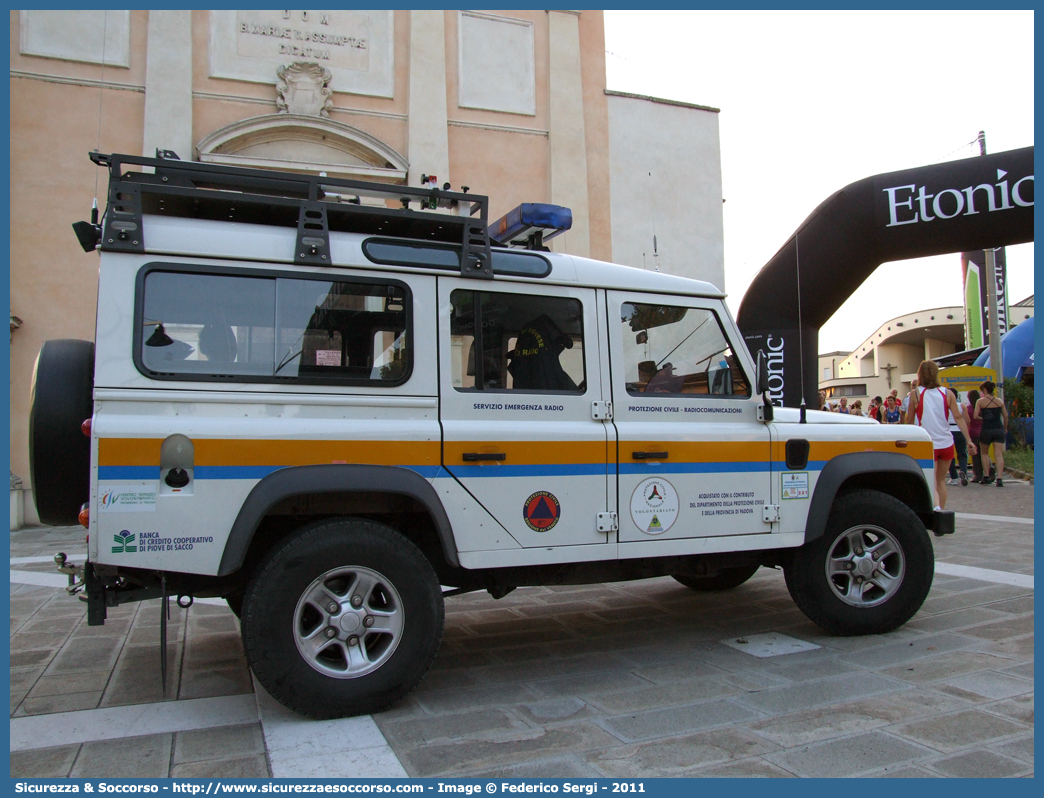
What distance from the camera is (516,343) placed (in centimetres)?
400

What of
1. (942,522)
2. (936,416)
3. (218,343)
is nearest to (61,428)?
(218,343)

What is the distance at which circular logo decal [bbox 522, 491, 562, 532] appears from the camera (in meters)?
3.84

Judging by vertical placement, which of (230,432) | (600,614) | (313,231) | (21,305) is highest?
(21,305)

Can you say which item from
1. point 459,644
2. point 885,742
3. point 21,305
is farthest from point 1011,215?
point 21,305

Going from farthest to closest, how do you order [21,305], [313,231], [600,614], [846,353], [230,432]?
[846,353]
[21,305]
[600,614]
[313,231]
[230,432]

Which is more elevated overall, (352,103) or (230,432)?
(352,103)

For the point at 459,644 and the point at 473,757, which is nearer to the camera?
the point at 473,757

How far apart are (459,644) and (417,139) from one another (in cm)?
1006

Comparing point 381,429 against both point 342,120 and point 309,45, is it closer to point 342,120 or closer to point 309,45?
point 342,120

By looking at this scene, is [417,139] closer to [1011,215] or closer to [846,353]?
[1011,215]

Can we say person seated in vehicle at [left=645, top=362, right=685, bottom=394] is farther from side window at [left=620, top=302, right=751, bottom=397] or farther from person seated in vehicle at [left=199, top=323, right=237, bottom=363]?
person seated in vehicle at [left=199, top=323, right=237, bottom=363]

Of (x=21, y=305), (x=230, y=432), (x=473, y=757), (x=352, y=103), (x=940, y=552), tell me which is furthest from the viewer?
(x=352, y=103)

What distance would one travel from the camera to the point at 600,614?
5.50m

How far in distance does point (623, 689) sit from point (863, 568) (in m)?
1.85
